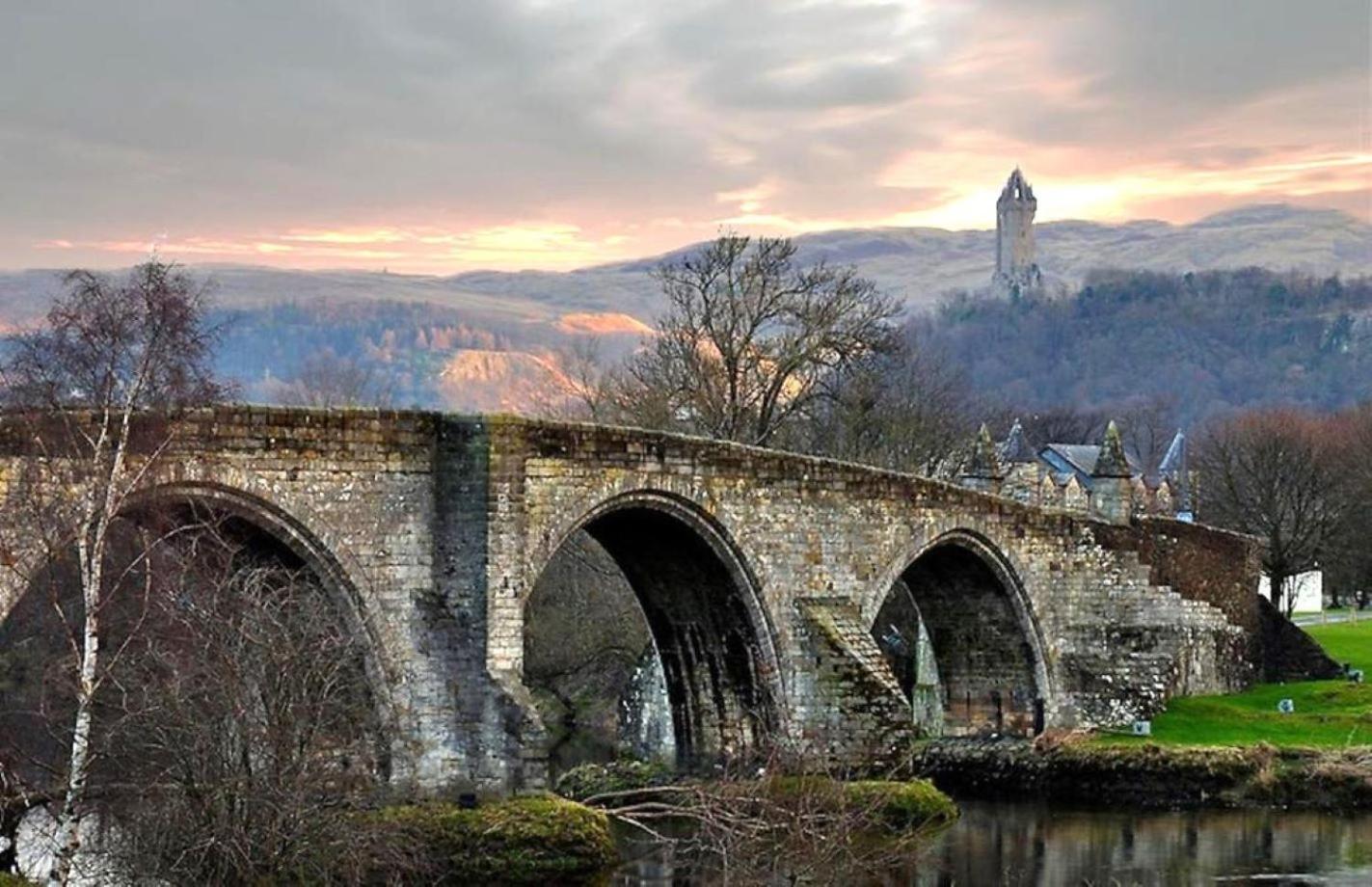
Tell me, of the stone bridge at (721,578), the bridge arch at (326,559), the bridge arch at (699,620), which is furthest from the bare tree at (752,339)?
the bridge arch at (326,559)

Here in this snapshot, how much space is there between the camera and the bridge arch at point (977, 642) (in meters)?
34.2

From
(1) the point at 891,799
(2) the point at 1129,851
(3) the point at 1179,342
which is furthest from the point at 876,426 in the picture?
(3) the point at 1179,342

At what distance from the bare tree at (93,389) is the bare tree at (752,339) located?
73.7 ft

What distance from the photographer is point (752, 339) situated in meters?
43.2

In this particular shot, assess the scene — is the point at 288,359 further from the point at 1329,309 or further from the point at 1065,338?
the point at 1329,309

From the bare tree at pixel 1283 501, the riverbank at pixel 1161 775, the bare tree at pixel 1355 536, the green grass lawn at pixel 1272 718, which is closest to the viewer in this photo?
the riverbank at pixel 1161 775

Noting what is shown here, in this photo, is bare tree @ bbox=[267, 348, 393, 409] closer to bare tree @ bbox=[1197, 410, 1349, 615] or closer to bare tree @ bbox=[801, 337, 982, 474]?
bare tree @ bbox=[801, 337, 982, 474]

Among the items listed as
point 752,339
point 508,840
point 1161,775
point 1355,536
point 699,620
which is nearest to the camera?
point 508,840

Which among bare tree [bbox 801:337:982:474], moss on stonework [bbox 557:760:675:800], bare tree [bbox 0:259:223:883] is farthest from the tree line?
bare tree [bbox 801:337:982:474]

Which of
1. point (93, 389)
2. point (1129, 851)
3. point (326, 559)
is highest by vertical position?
point (93, 389)

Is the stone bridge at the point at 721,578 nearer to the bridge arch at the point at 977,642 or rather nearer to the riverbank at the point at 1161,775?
the bridge arch at the point at 977,642

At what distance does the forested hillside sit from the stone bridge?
Answer: 9895 cm

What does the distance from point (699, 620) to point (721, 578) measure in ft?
4.72

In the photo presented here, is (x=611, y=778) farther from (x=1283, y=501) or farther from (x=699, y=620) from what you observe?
(x=1283, y=501)
